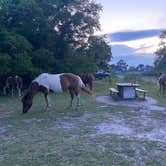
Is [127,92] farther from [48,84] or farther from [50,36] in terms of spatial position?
[50,36]

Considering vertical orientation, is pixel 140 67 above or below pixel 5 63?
above

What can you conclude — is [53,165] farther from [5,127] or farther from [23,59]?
[23,59]

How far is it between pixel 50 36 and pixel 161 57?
21.2m

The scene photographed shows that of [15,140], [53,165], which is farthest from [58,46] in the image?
[53,165]

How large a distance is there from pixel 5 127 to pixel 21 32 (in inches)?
467

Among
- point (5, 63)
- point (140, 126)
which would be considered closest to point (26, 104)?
point (140, 126)

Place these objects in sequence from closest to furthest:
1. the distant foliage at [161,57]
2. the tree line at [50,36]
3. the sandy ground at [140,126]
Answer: the sandy ground at [140,126], the tree line at [50,36], the distant foliage at [161,57]

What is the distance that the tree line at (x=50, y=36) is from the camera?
55.2 ft

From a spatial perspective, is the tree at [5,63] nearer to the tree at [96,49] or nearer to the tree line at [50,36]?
the tree line at [50,36]

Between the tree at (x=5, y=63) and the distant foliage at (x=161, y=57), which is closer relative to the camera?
the tree at (x=5, y=63)

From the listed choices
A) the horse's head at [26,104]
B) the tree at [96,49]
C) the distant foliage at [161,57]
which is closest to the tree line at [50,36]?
the tree at [96,49]

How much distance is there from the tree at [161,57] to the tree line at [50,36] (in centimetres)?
1475

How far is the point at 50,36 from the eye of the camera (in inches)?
773

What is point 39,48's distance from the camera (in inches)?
786
